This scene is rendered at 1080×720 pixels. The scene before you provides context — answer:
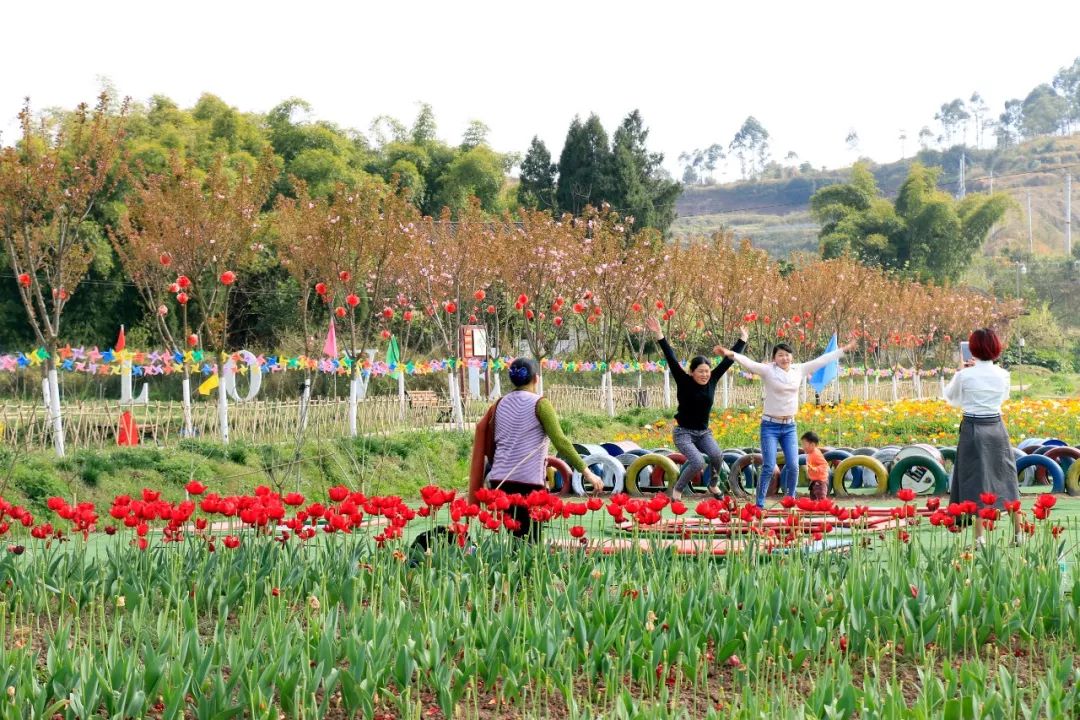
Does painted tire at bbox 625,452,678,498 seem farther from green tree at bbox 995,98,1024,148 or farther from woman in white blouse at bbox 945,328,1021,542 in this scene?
green tree at bbox 995,98,1024,148

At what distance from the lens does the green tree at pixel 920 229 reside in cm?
5916

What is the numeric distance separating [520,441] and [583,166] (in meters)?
40.5

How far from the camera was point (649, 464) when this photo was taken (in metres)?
12.5

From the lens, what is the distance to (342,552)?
6066 mm

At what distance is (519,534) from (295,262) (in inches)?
518

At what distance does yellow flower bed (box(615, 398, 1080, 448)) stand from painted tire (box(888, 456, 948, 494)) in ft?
16.5

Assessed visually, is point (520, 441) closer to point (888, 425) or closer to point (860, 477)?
point (860, 477)

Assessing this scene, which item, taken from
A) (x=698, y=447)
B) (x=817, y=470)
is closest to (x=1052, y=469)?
(x=817, y=470)

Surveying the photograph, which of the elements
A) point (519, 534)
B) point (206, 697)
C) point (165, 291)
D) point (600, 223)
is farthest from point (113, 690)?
point (600, 223)

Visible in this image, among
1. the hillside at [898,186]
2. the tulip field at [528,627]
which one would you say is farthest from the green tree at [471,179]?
the hillside at [898,186]

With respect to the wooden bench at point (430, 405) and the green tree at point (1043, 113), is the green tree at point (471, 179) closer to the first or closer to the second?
the wooden bench at point (430, 405)

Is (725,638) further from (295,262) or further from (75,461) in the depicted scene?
(295,262)

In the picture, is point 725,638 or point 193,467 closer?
point 725,638

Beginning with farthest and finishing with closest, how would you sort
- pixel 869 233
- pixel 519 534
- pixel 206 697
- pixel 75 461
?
1. pixel 869 233
2. pixel 75 461
3. pixel 519 534
4. pixel 206 697
